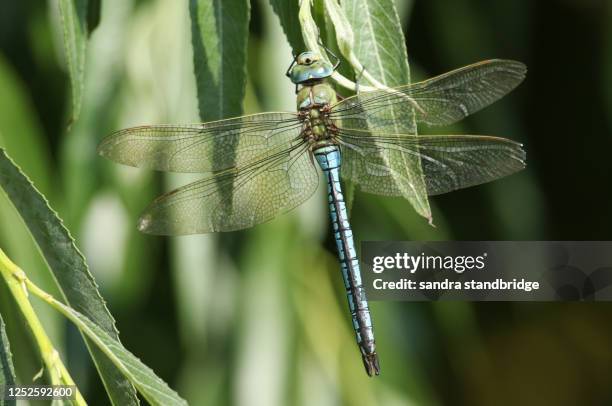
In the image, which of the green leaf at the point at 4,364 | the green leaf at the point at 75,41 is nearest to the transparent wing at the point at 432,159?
the green leaf at the point at 75,41

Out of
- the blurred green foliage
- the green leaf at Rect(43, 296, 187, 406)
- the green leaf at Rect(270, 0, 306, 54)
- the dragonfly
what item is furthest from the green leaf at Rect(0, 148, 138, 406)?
the blurred green foliage

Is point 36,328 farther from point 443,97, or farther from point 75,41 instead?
point 443,97

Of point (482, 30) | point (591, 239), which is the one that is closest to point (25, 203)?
point (482, 30)

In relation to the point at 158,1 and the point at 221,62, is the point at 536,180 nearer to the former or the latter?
the point at 158,1

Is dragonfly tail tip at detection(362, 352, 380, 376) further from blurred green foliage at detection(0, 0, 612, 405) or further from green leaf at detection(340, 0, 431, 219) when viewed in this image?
blurred green foliage at detection(0, 0, 612, 405)

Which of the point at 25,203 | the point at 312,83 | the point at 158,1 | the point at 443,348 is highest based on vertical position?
the point at 158,1

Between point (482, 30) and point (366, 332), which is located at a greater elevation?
point (482, 30)

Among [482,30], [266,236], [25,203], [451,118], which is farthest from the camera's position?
[482,30]
